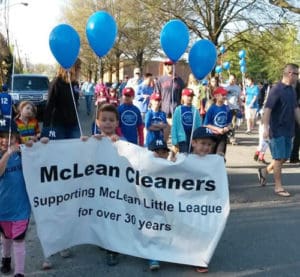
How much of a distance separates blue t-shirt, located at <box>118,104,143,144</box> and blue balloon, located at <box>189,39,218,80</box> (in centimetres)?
98

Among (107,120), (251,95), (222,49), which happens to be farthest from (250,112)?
(107,120)

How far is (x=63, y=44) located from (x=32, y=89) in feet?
47.1

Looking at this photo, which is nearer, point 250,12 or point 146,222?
point 146,222

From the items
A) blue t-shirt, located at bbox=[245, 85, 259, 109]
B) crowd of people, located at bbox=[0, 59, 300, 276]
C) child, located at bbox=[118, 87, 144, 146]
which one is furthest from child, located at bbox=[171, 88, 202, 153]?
blue t-shirt, located at bbox=[245, 85, 259, 109]

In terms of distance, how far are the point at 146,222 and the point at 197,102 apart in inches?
277

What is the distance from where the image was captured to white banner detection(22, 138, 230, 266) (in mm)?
4340

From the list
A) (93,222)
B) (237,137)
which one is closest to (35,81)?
(237,137)

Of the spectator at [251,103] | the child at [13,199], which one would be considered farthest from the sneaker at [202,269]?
the spectator at [251,103]

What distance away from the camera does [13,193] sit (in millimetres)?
4043

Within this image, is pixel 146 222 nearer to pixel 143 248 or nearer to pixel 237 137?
pixel 143 248

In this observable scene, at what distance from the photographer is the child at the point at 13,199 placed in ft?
13.1

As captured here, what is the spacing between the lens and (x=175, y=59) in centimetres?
694

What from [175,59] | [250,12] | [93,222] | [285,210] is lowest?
[285,210]

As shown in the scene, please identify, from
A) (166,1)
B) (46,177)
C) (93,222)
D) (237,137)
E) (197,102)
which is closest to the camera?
(46,177)
